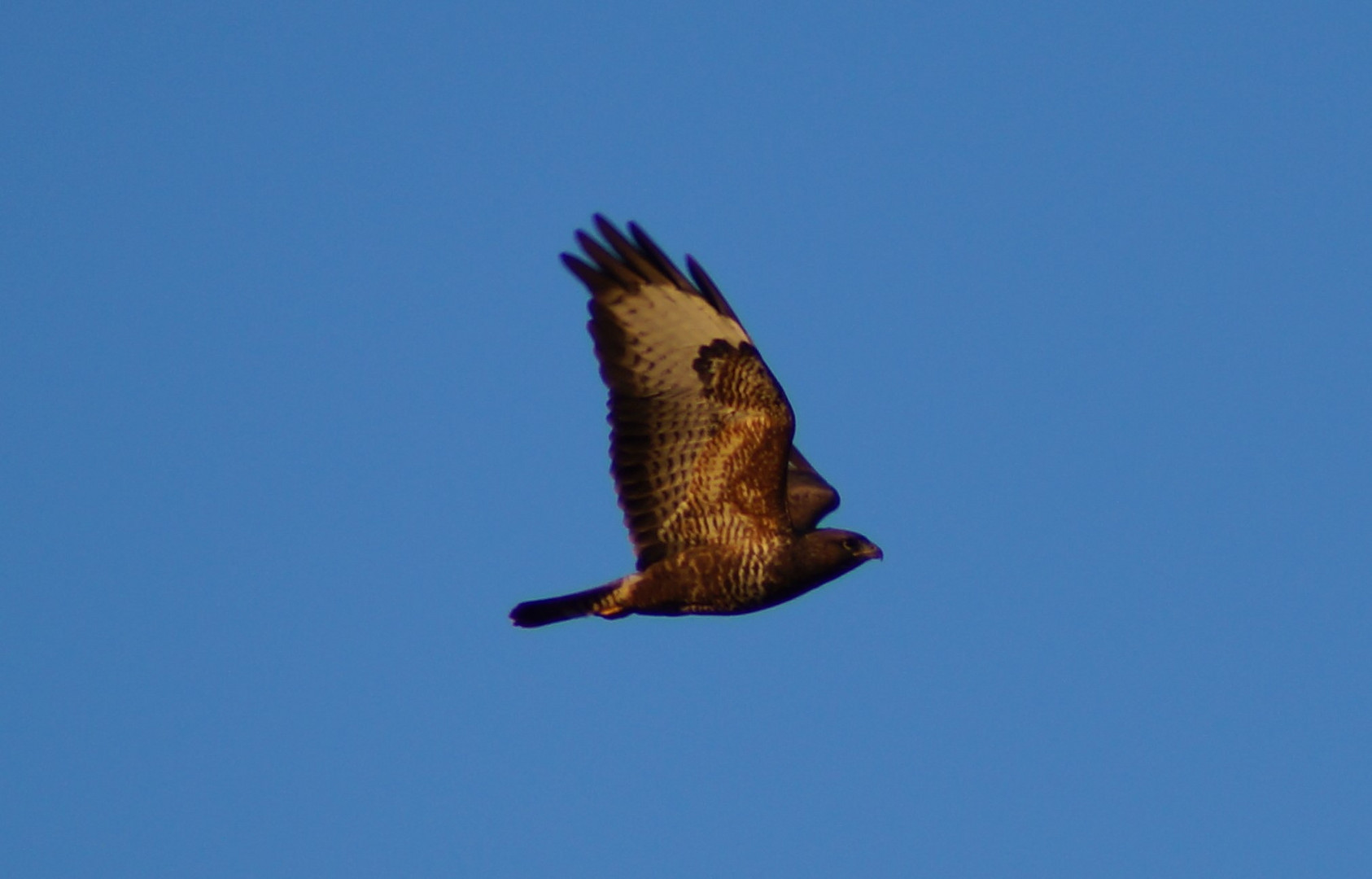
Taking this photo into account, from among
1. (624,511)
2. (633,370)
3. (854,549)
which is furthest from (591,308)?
(854,549)

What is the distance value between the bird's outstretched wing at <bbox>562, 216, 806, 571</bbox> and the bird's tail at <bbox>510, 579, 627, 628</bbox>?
1.31 feet

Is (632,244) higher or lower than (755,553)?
higher

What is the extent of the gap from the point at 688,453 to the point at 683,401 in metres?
0.28

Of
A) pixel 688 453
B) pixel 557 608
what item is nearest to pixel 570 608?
→ pixel 557 608

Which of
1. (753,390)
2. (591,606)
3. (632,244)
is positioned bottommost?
(591,606)

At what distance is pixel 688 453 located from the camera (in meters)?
11.1

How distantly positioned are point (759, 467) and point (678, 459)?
0.42 meters

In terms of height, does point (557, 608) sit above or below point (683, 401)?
below

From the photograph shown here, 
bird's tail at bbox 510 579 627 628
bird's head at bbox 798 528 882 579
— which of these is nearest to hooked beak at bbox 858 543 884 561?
bird's head at bbox 798 528 882 579

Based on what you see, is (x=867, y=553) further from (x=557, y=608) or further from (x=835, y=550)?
(x=557, y=608)

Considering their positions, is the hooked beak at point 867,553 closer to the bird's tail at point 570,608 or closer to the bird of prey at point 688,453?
the bird of prey at point 688,453

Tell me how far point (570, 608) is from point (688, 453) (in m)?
1.00

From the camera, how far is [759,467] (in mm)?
11062

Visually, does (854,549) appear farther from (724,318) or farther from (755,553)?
(724,318)
